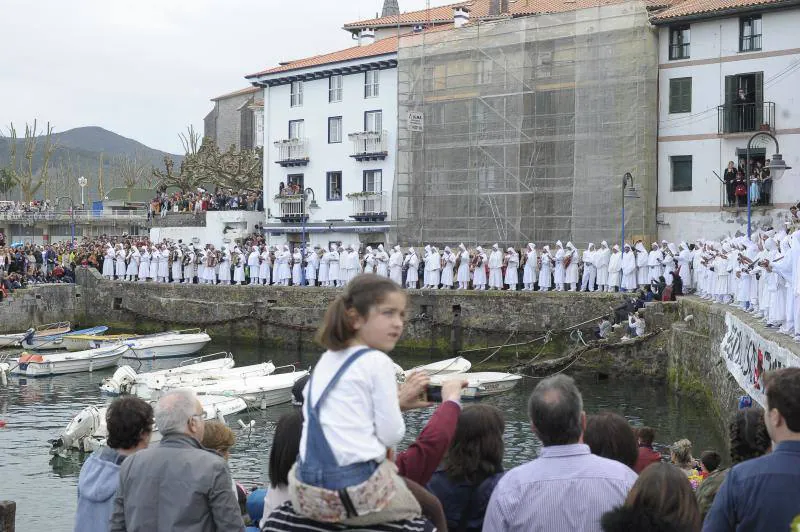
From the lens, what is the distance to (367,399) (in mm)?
3844

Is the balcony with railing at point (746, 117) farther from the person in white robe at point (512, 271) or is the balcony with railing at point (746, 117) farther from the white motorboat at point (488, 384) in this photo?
the white motorboat at point (488, 384)

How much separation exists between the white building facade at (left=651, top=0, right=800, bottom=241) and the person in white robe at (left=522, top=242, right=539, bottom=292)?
18.6ft

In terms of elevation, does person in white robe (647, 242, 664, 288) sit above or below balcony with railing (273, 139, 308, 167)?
below

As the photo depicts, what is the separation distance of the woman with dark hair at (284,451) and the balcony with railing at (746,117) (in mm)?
31627

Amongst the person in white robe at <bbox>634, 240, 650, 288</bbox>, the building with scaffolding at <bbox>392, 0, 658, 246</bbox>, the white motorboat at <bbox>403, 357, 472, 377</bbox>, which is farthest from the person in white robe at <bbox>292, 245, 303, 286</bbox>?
the person in white robe at <bbox>634, 240, 650, 288</bbox>

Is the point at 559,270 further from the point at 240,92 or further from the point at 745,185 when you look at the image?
the point at 240,92

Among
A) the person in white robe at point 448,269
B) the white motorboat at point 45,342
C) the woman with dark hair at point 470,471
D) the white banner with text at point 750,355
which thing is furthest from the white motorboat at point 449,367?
the woman with dark hair at point 470,471

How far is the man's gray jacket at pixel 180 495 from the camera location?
525cm

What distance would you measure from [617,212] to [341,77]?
1690 cm

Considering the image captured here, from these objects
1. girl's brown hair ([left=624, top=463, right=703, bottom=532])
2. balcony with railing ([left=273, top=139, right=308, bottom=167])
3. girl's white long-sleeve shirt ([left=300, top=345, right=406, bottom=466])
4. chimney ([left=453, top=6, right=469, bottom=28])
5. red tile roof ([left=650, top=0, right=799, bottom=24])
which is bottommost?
girl's brown hair ([left=624, top=463, right=703, bottom=532])

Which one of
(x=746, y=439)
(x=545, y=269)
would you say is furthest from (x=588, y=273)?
(x=746, y=439)

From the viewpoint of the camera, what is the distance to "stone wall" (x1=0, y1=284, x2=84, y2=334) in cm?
4106

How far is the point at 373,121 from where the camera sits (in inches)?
1802

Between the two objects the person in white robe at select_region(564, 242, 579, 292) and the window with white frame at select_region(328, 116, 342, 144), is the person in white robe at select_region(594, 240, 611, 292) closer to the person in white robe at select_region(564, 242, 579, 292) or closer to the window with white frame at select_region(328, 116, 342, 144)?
the person in white robe at select_region(564, 242, 579, 292)
